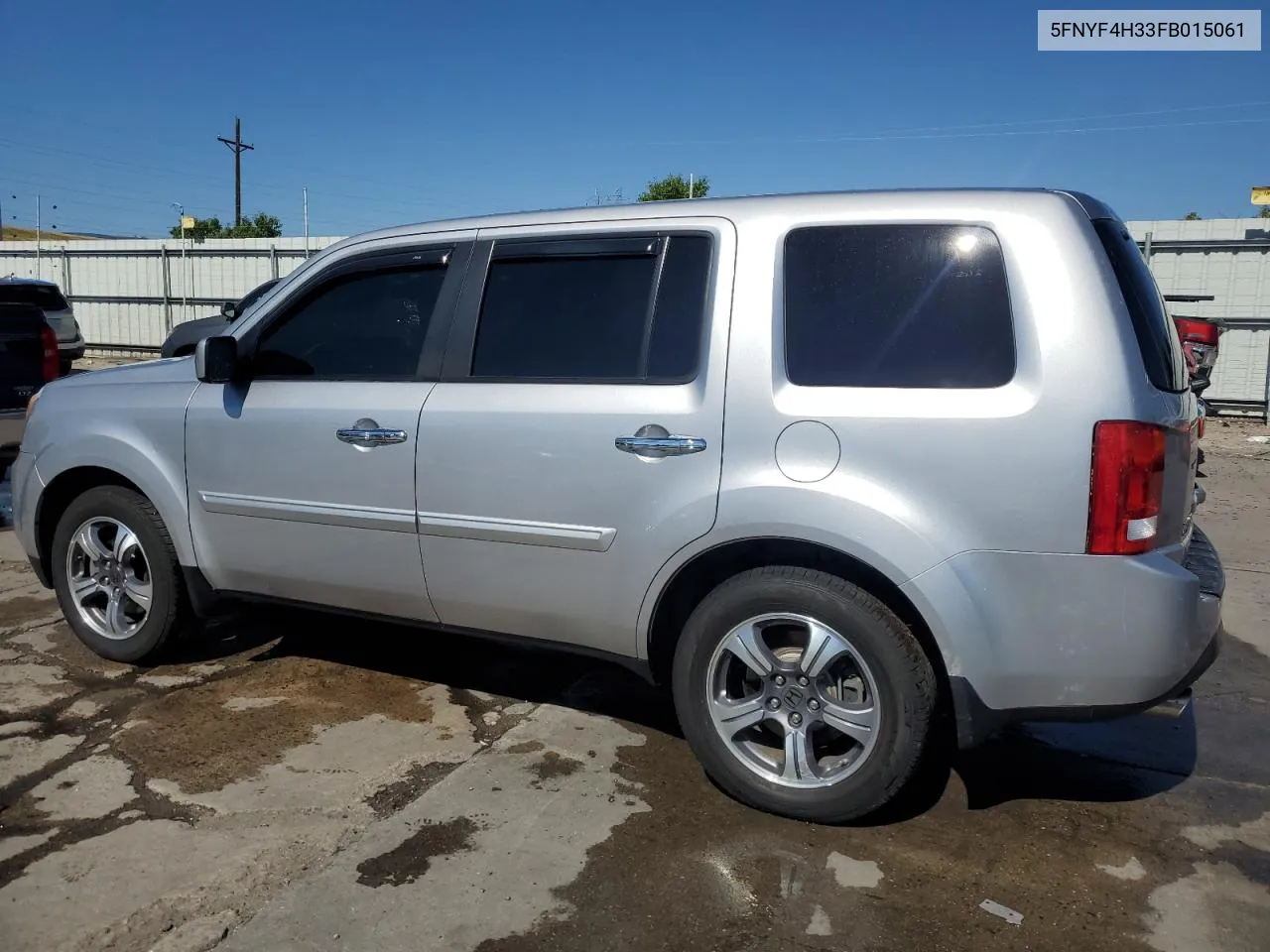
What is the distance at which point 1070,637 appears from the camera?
291 cm

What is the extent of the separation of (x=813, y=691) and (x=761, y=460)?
2.35 feet

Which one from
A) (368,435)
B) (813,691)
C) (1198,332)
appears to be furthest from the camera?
(1198,332)

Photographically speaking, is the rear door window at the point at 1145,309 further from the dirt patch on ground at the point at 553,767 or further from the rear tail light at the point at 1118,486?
the dirt patch on ground at the point at 553,767

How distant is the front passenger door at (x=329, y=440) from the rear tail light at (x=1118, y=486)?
2.24 meters

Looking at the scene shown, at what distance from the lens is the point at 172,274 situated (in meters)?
21.7

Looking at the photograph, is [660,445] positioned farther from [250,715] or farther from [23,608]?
[23,608]

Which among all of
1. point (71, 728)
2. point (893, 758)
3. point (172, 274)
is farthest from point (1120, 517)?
point (172, 274)

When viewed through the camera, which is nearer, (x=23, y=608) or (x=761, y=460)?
(x=761, y=460)

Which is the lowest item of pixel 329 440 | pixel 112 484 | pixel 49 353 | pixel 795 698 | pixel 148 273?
pixel 795 698

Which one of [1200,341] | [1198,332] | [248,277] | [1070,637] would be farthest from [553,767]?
[248,277]

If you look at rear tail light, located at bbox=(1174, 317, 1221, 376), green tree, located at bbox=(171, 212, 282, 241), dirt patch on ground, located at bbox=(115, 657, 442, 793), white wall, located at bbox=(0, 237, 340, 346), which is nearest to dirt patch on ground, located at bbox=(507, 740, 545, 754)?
dirt patch on ground, located at bbox=(115, 657, 442, 793)

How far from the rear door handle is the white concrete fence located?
13.1 metres

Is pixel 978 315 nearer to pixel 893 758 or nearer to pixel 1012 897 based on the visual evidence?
pixel 893 758

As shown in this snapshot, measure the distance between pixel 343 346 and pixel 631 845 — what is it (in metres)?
2.19
